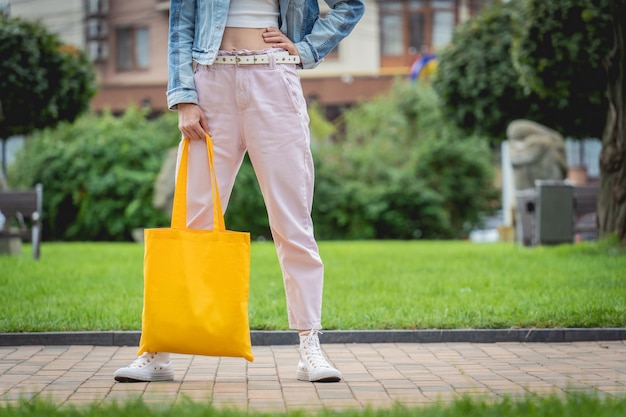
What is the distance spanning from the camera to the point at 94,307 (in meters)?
7.93

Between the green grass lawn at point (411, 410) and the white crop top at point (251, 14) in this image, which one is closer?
the green grass lawn at point (411, 410)

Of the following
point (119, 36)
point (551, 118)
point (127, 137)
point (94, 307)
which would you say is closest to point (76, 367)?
point (94, 307)

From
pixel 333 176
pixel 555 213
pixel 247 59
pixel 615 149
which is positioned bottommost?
pixel 555 213

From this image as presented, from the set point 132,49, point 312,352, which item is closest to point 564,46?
point 312,352

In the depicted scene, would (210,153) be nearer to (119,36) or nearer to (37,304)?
(37,304)

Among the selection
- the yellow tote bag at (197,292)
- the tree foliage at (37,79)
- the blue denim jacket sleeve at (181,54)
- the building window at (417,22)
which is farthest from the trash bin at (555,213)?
the building window at (417,22)

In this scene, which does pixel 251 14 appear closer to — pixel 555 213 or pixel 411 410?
pixel 411 410

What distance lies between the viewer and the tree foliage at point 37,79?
19.5 m

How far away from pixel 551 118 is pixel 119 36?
89.0ft

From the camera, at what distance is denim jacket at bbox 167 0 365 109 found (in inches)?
199

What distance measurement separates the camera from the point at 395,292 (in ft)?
29.6

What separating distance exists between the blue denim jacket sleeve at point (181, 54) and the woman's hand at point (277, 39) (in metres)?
0.37

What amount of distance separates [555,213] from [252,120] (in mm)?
11403

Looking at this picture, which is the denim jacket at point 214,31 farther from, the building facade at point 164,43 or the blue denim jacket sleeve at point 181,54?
the building facade at point 164,43
